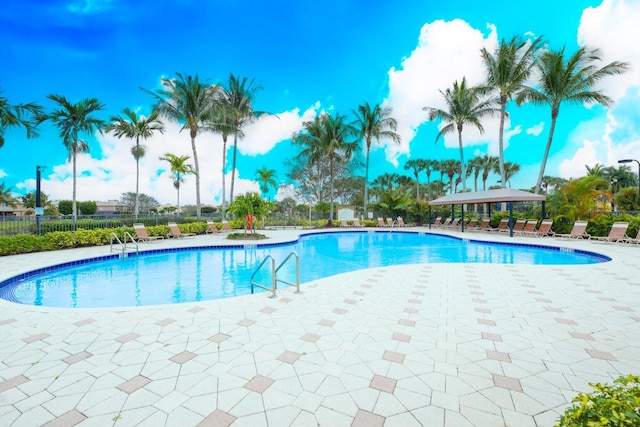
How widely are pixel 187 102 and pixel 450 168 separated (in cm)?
4021

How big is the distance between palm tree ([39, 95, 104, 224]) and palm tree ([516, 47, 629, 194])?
2550 cm

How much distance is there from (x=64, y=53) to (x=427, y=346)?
22.2m

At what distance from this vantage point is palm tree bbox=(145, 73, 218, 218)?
63.9 feet

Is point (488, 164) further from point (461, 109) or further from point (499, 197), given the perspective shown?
A: point (499, 197)

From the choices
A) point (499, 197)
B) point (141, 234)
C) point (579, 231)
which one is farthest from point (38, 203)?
point (579, 231)

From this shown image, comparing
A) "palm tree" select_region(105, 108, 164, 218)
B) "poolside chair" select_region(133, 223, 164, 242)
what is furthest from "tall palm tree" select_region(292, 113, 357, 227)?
"poolside chair" select_region(133, 223, 164, 242)

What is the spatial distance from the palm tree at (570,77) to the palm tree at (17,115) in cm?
2449

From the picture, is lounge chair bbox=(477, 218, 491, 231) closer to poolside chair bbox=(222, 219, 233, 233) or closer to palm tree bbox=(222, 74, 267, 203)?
poolside chair bbox=(222, 219, 233, 233)

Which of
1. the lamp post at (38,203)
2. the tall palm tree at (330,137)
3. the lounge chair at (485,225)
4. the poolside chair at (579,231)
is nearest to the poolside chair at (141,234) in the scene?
the lamp post at (38,203)

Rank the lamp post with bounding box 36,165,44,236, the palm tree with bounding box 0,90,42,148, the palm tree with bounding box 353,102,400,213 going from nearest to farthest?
the palm tree with bounding box 0,90,42,148
the lamp post with bounding box 36,165,44,236
the palm tree with bounding box 353,102,400,213

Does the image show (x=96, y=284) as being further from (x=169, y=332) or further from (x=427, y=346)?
(x=427, y=346)

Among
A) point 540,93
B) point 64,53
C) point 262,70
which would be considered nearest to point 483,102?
point 540,93

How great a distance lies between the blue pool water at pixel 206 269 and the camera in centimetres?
604

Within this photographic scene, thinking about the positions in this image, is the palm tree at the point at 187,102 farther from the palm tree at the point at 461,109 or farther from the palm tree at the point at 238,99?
the palm tree at the point at 461,109
